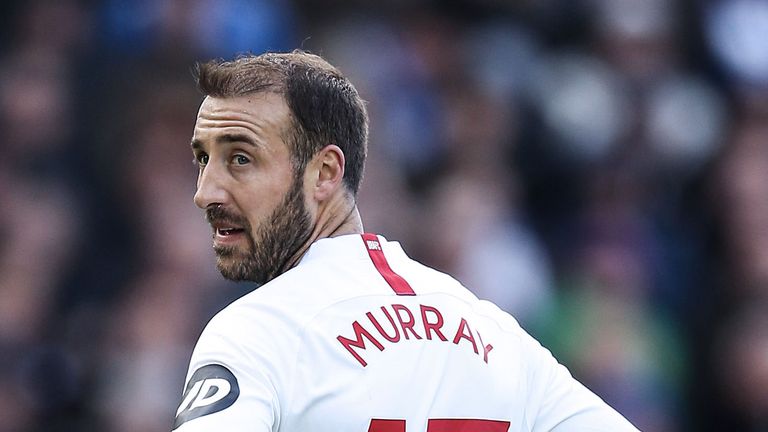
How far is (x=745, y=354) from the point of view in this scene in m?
8.75

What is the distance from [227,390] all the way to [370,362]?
16.1 inches

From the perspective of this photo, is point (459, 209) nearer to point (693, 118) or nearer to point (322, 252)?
point (693, 118)

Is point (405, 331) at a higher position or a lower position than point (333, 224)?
lower

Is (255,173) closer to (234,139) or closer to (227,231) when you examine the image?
(234,139)

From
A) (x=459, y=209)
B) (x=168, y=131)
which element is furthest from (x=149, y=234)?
(x=459, y=209)

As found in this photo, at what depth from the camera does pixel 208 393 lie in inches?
127

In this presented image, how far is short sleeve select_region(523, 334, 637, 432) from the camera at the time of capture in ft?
12.5

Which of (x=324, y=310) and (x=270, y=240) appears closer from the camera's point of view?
(x=324, y=310)

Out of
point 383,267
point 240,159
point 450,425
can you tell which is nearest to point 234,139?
point 240,159

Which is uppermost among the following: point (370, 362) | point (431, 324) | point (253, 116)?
point (253, 116)

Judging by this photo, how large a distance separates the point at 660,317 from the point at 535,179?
1.32 meters

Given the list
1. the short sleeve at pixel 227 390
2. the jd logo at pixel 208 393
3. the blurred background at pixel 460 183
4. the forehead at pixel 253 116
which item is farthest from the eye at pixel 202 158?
the blurred background at pixel 460 183

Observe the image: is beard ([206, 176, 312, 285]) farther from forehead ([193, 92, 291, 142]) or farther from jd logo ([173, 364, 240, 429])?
jd logo ([173, 364, 240, 429])

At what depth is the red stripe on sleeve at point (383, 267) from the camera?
3703 mm
